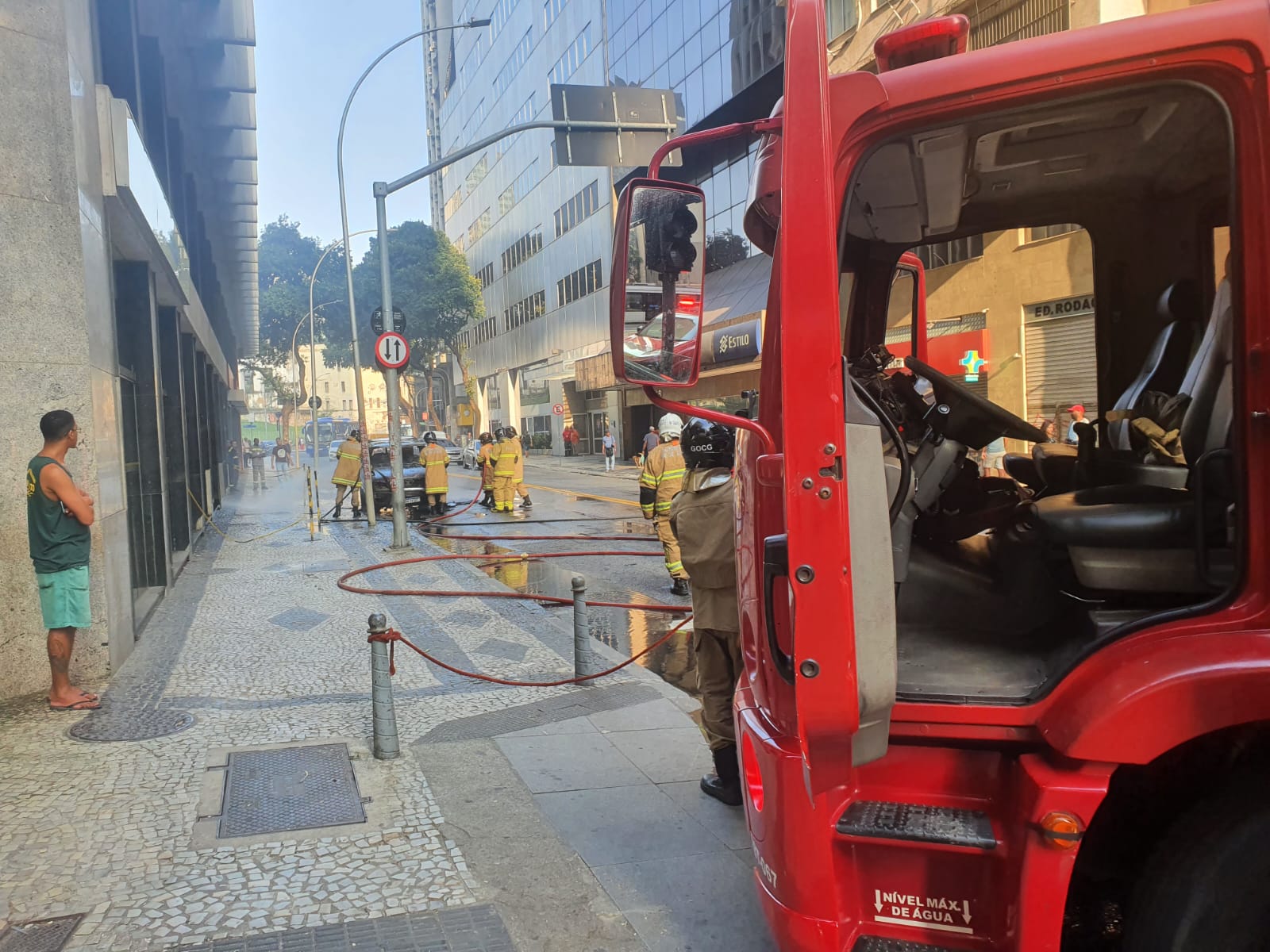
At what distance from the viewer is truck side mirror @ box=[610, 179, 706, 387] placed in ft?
7.59

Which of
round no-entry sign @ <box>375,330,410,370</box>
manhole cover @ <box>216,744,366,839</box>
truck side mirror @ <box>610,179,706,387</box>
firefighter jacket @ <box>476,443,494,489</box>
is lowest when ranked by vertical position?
manhole cover @ <box>216,744,366,839</box>

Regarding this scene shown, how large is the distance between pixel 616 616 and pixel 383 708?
14.5 feet

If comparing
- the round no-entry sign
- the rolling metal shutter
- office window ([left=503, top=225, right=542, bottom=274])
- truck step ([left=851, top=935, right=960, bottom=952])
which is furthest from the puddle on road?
office window ([left=503, top=225, right=542, bottom=274])

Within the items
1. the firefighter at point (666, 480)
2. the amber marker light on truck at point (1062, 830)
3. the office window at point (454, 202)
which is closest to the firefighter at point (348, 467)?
the firefighter at point (666, 480)

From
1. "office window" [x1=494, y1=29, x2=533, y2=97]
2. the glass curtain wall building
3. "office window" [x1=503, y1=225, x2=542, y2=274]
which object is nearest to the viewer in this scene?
the glass curtain wall building

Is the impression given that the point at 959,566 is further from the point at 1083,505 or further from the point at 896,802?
the point at 896,802

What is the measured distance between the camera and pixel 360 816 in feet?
13.4

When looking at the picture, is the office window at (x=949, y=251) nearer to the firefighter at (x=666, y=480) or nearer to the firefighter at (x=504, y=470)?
the firefighter at (x=666, y=480)

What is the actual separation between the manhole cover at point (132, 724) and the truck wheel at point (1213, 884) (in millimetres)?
Result: 4893

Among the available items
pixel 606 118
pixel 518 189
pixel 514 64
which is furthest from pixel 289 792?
pixel 514 64

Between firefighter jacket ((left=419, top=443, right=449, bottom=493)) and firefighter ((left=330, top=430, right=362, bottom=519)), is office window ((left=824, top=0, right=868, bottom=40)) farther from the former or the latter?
firefighter ((left=330, top=430, right=362, bottom=519))

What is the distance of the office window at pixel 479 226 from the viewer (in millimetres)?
62062

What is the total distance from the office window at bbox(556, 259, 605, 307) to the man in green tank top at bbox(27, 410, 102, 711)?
122 feet

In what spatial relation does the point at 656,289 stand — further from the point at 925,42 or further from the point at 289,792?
the point at 289,792
